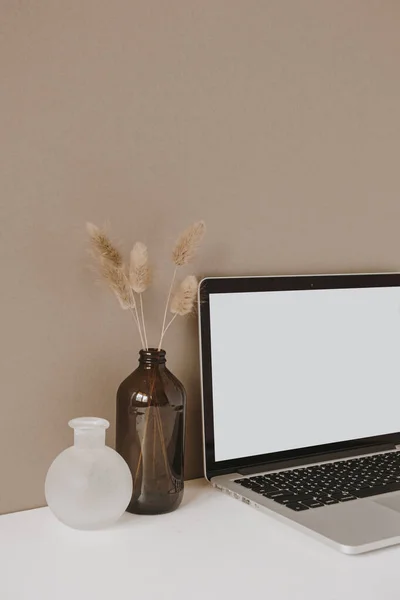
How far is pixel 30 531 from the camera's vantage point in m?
1.04

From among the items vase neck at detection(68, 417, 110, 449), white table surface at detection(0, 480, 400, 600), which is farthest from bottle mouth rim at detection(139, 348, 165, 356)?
white table surface at detection(0, 480, 400, 600)

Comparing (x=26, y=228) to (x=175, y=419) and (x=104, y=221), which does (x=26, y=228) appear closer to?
(x=104, y=221)

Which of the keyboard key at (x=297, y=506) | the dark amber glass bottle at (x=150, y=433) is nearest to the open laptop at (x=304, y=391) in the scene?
the keyboard key at (x=297, y=506)

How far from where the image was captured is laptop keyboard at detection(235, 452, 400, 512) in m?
1.12

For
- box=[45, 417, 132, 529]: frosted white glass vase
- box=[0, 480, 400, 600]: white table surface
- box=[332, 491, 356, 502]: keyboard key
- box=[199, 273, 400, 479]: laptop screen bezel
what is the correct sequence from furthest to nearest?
box=[199, 273, 400, 479]: laptop screen bezel → box=[332, 491, 356, 502]: keyboard key → box=[45, 417, 132, 529]: frosted white glass vase → box=[0, 480, 400, 600]: white table surface

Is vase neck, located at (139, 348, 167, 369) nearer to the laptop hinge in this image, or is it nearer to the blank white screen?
the blank white screen

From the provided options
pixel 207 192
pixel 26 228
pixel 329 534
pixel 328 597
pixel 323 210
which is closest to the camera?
pixel 328 597

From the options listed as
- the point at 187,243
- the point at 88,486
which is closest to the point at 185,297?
→ the point at 187,243

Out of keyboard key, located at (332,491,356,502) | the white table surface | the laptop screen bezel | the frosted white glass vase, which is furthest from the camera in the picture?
the laptop screen bezel

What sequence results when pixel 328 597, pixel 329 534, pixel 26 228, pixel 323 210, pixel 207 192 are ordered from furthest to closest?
pixel 323 210 → pixel 207 192 → pixel 26 228 → pixel 329 534 → pixel 328 597

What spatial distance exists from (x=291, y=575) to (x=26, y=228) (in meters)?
0.57

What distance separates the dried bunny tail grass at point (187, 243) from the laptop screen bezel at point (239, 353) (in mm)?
85

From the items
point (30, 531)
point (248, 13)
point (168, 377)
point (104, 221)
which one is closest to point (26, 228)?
point (104, 221)

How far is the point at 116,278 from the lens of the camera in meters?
1.12
